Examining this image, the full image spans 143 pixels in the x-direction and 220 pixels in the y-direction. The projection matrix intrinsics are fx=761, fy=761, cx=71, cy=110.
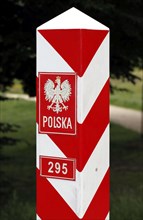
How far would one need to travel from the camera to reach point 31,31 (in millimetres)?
9273

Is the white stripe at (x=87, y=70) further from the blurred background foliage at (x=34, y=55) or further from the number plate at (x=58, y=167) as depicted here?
the blurred background foliage at (x=34, y=55)

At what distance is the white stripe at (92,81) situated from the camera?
12.0 ft

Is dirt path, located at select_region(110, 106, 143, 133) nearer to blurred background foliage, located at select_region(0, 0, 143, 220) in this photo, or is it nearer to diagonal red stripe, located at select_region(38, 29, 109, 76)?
blurred background foliage, located at select_region(0, 0, 143, 220)

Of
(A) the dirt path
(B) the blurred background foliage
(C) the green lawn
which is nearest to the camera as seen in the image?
(C) the green lawn

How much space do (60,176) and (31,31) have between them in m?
5.66

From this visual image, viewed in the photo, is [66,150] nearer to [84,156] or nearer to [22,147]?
[84,156]

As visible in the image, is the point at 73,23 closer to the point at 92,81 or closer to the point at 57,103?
the point at 92,81

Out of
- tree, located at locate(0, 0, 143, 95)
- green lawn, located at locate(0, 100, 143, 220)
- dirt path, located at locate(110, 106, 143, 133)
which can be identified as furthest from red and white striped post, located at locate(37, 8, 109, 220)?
dirt path, located at locate(110, 106, 143, 133)

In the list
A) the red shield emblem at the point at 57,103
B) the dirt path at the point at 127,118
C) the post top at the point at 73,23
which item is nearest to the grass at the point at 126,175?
the dirt path at the point at 127,118

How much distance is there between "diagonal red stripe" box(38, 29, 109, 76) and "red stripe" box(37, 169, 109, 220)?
62 cm

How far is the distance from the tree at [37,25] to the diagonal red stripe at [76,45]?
3683 millimetres

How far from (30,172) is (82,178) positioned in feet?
→ 37.8

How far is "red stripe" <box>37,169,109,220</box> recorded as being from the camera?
12.4ft

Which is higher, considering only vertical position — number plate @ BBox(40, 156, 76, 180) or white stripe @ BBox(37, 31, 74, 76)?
white stripe @ BBox(37, 31, 74, 76)
